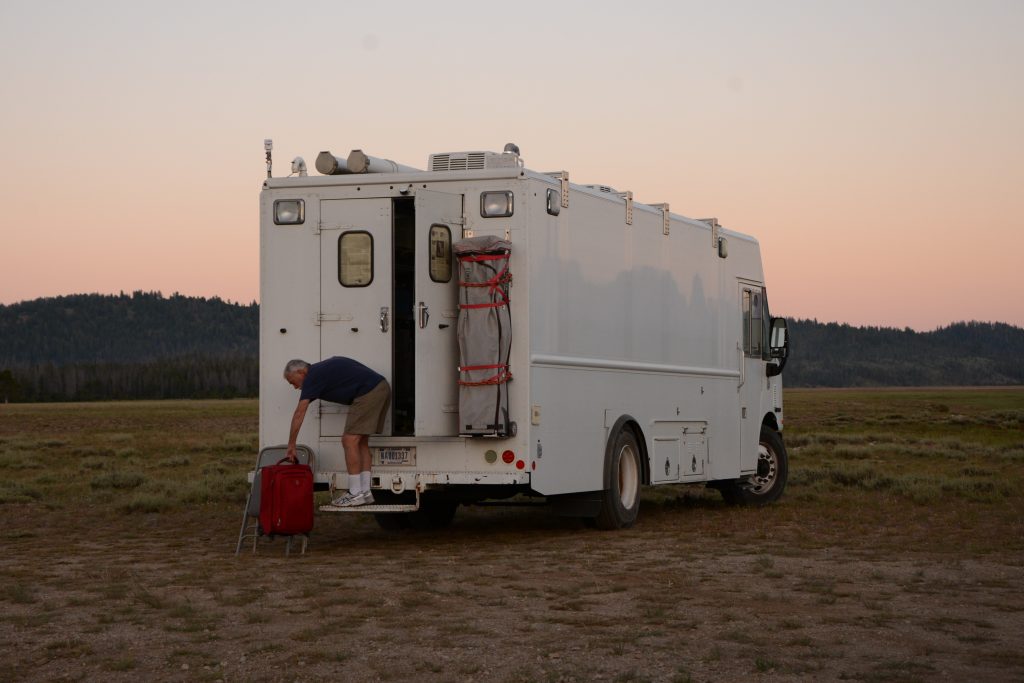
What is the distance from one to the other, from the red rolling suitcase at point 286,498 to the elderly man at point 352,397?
0.23 metres

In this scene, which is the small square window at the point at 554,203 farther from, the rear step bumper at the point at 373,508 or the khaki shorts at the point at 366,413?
the rear step bumper at the point at 373,508

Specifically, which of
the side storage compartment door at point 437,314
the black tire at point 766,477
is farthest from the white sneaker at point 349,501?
the black tire at point 766,477

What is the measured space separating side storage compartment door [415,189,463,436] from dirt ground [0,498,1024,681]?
1240mm

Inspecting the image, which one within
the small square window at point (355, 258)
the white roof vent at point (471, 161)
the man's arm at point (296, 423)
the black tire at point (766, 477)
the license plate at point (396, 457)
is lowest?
the black tire at point (766, 477)

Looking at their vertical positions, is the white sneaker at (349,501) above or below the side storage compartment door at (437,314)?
below

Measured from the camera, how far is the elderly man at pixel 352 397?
39.8 ft

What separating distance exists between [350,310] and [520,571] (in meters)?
2.98

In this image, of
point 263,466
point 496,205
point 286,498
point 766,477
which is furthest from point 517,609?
point 766,477

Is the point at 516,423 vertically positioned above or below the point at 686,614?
above

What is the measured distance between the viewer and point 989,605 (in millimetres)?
9133

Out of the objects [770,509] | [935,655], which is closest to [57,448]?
[770,509]

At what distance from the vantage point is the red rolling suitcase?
472 inches

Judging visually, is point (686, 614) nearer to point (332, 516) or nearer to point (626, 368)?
point (626, 368)

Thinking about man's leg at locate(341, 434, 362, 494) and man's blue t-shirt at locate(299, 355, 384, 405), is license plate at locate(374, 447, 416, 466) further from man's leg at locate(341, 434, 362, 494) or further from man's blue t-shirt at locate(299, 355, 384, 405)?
man's blue t-shirt at locate(299, 355, 384, 405)
